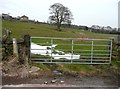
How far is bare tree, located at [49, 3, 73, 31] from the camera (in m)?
49.9

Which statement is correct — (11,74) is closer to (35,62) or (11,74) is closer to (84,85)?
(35,62)

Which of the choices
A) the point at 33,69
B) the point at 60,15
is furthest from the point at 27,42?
the point at 60,15

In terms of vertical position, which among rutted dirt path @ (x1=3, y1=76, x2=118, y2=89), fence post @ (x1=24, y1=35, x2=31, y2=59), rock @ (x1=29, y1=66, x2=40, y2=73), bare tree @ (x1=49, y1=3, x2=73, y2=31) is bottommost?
rutted dirt path @ (x1=3, y1=76, x2=118, y2=89)

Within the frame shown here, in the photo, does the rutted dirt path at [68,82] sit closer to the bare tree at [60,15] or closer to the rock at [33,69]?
the rock at [33,69]

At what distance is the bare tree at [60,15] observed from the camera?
49.9 m

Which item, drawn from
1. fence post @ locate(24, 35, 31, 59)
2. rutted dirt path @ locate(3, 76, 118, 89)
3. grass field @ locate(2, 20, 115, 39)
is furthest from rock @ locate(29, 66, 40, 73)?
grass field @ locate(2, 20, 115, 39)

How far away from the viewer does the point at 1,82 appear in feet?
22.8

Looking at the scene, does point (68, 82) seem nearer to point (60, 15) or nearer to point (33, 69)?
point (33, 69)

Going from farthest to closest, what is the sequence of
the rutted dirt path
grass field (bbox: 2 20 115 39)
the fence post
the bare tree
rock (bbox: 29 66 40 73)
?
the bare tree, grass field (bbox: 2 20 115 39), the fence post, rock (bbox: 29 66 40 73), the rutted dirt path

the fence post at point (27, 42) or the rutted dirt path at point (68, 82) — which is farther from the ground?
the fence post at point (27, 42)

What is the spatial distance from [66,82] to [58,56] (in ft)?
7.45

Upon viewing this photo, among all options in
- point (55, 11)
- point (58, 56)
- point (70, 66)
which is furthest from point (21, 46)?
point (55, 11)

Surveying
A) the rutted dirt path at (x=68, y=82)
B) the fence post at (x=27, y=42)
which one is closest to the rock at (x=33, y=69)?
the rutted dirt path at (x=68, y=82)

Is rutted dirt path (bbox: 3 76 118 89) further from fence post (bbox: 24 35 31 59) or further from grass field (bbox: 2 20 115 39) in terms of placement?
grass field (bbox: 2 20 115 39)
